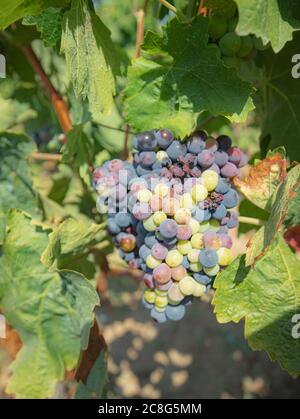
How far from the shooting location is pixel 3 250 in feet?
A: 4.31

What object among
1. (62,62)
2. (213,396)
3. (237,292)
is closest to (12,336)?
(237,292)

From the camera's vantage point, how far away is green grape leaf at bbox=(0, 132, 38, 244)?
1.47m

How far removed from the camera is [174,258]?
1089 mm

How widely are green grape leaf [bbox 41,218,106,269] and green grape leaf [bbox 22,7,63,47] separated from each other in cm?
38

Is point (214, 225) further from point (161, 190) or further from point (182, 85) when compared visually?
point (182, 85)

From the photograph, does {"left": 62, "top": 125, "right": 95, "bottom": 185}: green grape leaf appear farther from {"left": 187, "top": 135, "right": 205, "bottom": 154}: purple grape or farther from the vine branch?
{"left": 187, "top": 135, "right": 205, "bottom": 154}: purple grape

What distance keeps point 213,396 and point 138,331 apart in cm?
61

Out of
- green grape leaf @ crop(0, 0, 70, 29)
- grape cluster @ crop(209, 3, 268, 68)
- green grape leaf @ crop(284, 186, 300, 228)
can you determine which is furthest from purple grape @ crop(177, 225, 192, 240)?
green grape leaf @ crop(0, 0, 70, 29)

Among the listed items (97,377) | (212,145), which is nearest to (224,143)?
(212,145)

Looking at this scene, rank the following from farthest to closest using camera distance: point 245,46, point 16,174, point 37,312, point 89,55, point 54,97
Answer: point 16,174, point 54,97, point 37,312, point 245,46, point 89,55

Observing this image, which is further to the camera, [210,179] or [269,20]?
[210,179]

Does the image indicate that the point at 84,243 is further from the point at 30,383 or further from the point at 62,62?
the point at 62,62

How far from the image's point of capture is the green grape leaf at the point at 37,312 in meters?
1.22

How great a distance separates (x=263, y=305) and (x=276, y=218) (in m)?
0.21
